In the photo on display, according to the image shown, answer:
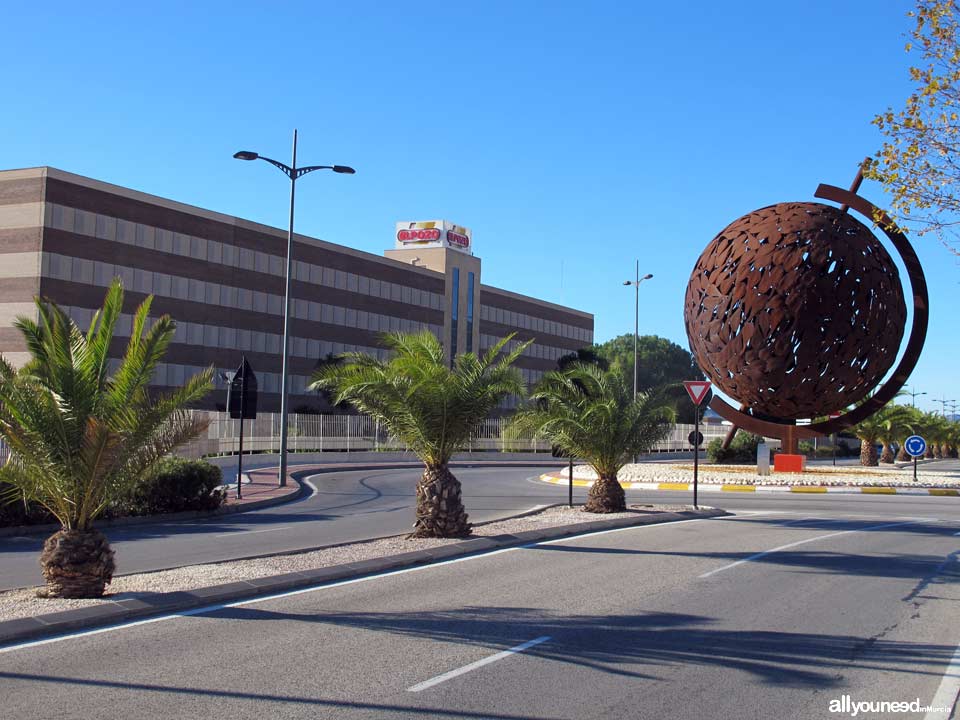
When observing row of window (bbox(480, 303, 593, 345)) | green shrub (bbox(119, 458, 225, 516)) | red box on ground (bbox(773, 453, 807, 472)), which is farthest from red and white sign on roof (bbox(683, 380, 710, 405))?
row of window (bbox(480, 303, 593, 345))

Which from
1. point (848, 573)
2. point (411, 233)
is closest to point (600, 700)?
point (848, 573)

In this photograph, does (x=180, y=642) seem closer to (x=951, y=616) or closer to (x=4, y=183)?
(x=951, y=616)

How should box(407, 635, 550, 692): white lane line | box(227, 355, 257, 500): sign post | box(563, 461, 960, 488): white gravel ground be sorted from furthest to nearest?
1. box(563, 461, 960, 488): white gravel ground
2. box(227, 355, 257, 500): sign post
3. box(407, 635, 550, 692): white lane line

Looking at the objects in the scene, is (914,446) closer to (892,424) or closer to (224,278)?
(892,424)

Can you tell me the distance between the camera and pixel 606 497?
20.0 metres

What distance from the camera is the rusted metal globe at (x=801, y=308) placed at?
3064 cm

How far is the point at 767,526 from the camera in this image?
60.7 ft

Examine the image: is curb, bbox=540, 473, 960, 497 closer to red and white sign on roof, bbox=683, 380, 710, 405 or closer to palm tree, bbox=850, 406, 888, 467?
red and white sign on roof, bbox=683, 380, 710, 405

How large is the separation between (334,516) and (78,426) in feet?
35.6

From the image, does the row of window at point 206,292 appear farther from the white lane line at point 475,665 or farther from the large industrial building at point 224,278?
the white lane line at point 475,665

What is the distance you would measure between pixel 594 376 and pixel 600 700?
14130 mm

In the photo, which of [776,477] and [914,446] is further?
[776,477]

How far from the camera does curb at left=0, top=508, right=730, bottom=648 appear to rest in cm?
829

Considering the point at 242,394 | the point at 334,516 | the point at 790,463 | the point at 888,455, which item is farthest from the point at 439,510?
the point at 888,455
